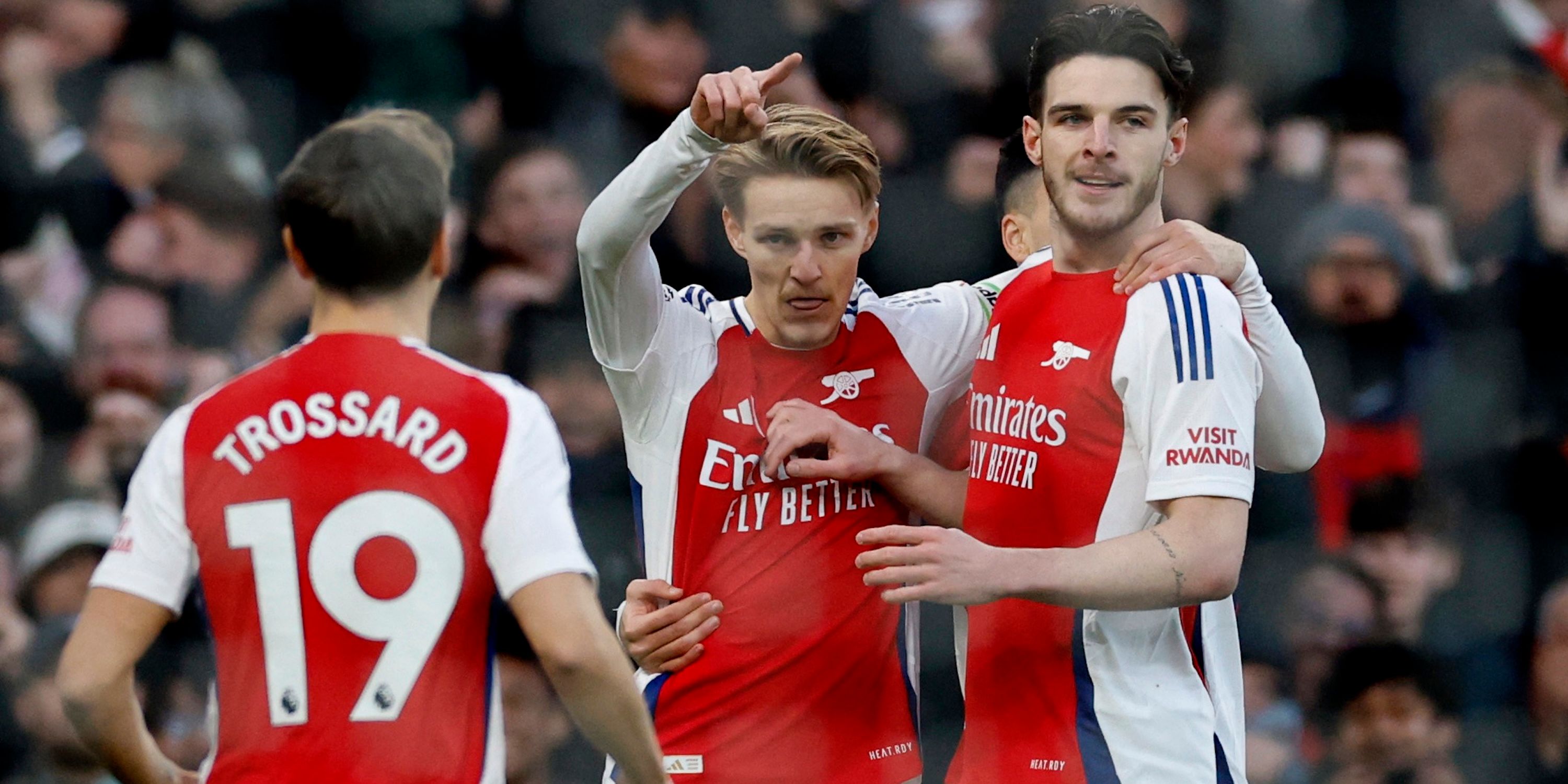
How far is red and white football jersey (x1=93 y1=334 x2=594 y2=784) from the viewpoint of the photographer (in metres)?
1.79

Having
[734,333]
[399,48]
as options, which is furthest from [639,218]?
[399,48]

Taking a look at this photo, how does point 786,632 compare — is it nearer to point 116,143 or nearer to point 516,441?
point 516,441

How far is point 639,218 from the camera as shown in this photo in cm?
243

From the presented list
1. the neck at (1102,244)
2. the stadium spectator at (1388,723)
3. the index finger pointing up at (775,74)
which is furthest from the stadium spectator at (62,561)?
the stadium spectator at (1388,723)

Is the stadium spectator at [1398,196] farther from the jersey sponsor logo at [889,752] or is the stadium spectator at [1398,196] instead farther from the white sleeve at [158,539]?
the white sleeve at [158,539]

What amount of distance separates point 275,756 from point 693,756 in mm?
904

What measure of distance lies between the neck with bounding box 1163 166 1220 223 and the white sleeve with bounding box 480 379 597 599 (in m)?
2.67

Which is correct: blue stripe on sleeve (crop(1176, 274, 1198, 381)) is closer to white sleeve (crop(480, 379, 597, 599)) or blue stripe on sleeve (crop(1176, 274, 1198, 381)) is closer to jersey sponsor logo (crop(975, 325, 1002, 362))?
jersey sponsor logo (crop(975, 325, 1002, 362))

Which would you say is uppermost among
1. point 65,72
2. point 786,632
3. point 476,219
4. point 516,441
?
point 65,72

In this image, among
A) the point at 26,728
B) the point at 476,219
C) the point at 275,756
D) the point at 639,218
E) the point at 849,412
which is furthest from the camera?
the point at 476,219

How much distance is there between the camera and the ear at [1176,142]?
246 cm

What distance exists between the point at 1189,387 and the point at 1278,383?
0.29 metres

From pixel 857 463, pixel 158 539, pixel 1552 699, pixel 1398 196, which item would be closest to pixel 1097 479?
pixel 857 463

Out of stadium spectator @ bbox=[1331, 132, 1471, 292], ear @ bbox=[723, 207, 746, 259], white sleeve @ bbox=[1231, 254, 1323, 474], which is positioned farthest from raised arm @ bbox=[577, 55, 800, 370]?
stadium spectator @ bbox=[1331, 132, 1471, 292]
